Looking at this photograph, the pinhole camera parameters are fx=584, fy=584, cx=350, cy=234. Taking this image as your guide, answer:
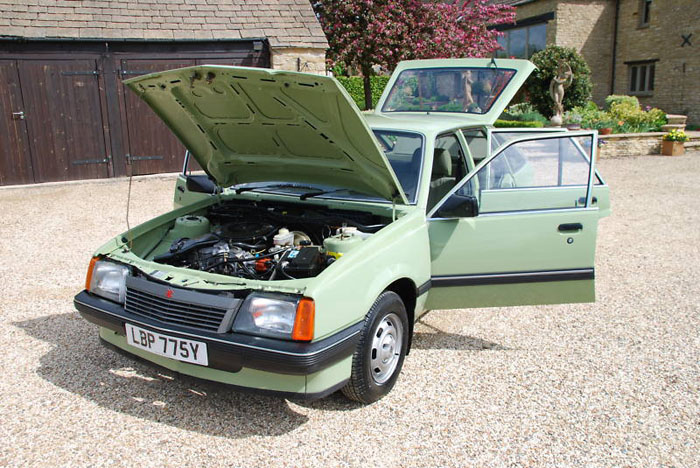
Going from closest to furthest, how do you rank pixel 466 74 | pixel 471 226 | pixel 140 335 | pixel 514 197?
1. pixel 140 335
2. pixel 471 226
3. pixel 514 197
4. pixel 466 74

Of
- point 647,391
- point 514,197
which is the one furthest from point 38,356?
point 647,391

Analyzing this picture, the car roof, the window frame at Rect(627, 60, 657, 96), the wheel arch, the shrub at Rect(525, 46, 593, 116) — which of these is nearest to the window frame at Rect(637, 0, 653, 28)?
the window frame at Rect(627, 60, 657, 96)

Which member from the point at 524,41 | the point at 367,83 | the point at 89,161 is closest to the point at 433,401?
the point at 89,161

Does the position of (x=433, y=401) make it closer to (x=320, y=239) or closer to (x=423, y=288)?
(x=423, y=288)

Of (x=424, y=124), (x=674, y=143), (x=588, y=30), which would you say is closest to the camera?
(x=424, y=124)

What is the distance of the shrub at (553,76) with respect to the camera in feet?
63.7

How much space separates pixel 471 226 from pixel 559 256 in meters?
0.65

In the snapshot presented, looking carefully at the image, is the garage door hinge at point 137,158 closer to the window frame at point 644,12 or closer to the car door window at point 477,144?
the car door window at point 477,144

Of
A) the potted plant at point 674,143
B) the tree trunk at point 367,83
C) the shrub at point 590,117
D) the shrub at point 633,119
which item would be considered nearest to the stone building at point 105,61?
the tree trunk at point 367,83

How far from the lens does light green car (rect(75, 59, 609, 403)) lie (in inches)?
117

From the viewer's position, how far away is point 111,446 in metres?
3.03

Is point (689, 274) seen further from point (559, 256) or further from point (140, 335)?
point (140, 335)

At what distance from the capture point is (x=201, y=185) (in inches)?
192

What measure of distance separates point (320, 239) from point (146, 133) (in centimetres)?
931
